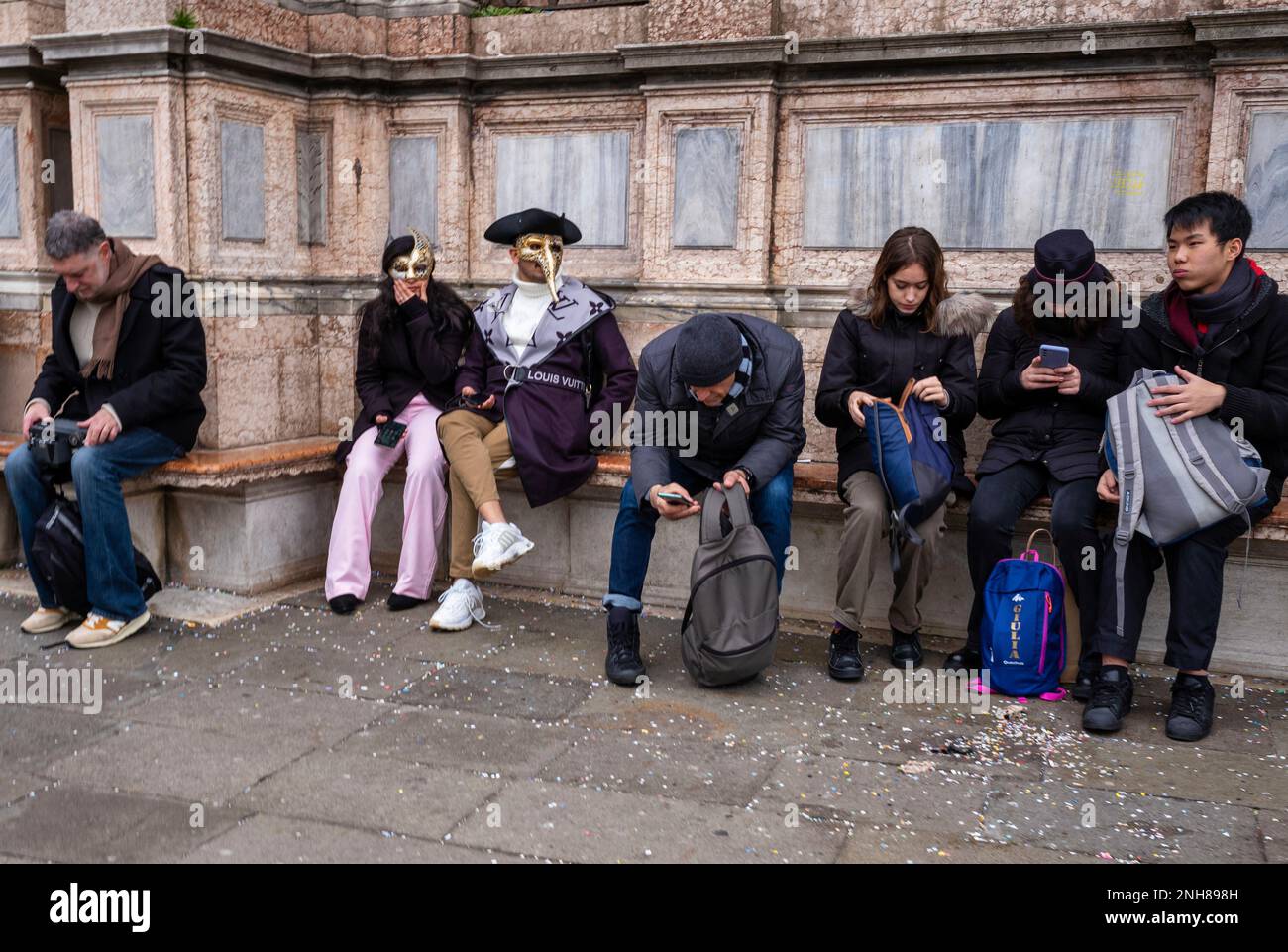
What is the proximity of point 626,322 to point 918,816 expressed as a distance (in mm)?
3182

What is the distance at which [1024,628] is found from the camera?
4.57m

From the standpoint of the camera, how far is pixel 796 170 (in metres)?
5.97

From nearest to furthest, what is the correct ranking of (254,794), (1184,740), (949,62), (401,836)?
1. (401,836)
2. (254,794)
3. (1184,740)
4. (949,62)

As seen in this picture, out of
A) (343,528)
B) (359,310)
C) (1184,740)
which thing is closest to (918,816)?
(1184,740)

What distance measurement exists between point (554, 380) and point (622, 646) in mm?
1353

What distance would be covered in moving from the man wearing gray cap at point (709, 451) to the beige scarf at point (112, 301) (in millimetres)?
2178

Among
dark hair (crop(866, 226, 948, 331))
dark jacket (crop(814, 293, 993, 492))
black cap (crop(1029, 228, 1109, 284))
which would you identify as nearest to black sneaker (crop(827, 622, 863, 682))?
dark jacket (crop(814, 293, 993, 492))

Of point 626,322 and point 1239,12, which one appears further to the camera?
point 626,322

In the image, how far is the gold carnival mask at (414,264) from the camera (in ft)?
19.4

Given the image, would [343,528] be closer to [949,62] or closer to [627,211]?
[627,211]

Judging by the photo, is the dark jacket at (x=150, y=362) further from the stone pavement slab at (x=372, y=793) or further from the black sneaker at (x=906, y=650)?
the black sneaker at (x=906, y=650)

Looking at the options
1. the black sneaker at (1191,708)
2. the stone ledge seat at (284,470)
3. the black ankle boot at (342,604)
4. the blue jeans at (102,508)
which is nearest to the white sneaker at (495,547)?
the stone ledge seat at (284,470)

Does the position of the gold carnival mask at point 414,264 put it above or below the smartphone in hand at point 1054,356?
above

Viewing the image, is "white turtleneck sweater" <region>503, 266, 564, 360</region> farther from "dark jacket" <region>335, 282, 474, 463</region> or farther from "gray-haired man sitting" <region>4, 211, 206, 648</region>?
"gray-haired man sitting" <region>4, 211, 206, 648</region>
